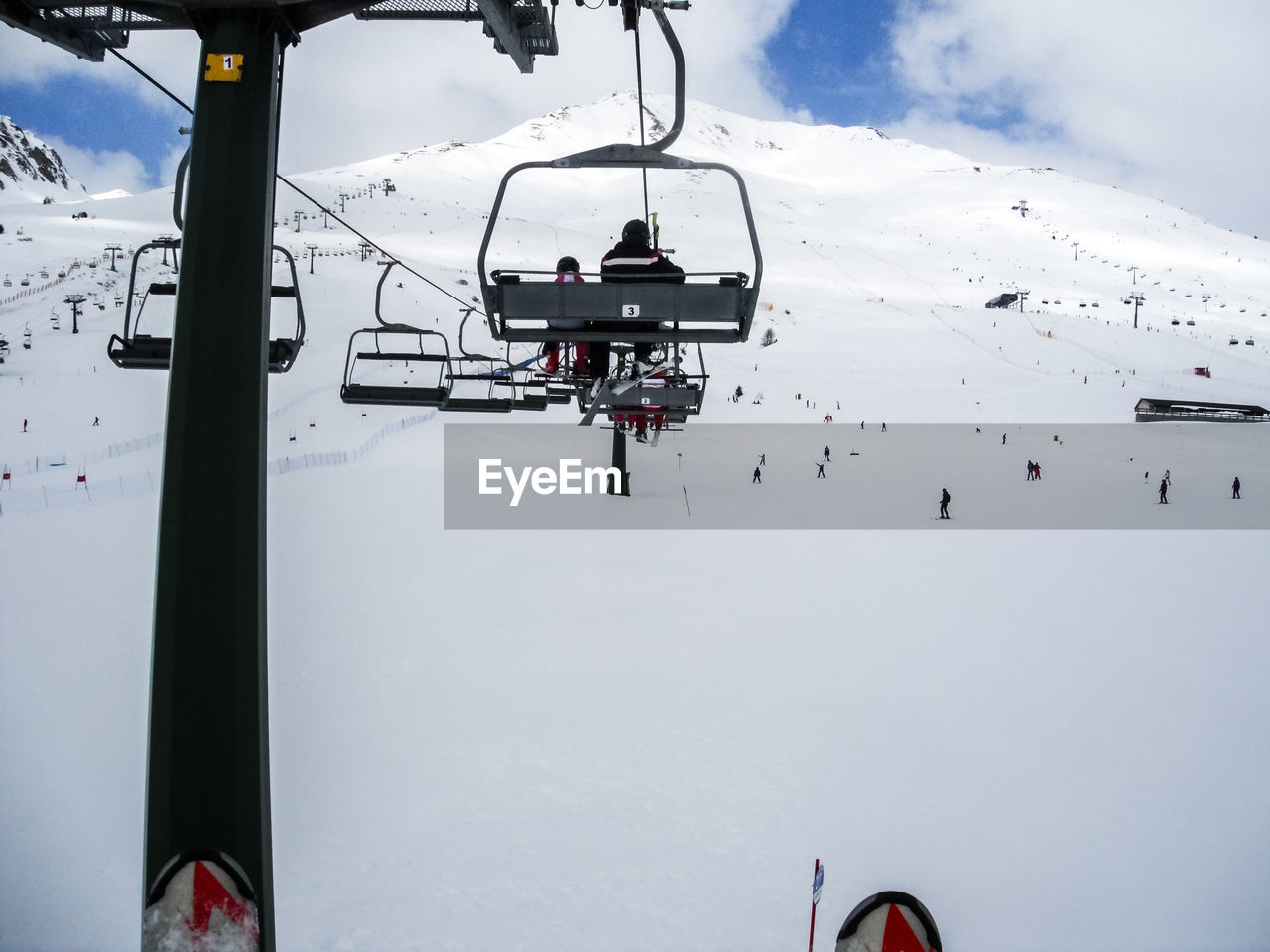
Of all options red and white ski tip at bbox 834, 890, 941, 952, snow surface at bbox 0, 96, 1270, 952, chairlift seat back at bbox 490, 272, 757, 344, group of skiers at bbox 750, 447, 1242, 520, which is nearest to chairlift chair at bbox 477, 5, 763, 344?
chairlift seat back at bbox 490, 272, 757, 344

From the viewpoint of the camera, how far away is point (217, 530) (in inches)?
108

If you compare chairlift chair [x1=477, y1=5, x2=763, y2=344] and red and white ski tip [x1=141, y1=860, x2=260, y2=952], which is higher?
chairlift chair [x1=477, y1=5, x2=763, y2=344]

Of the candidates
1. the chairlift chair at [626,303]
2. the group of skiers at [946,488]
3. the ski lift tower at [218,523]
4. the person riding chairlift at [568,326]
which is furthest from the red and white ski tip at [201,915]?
the group of skiers at [946,488]

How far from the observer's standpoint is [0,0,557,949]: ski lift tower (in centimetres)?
275

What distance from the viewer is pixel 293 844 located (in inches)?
273

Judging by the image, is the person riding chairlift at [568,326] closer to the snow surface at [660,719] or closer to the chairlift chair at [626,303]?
the chairlift chair at [626,303]

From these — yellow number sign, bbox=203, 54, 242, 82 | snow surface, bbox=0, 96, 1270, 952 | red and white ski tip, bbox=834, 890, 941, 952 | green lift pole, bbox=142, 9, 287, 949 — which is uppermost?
yellow number sign, bbox=203, 54, 242, 82

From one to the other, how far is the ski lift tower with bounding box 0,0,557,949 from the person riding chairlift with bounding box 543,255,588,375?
4.37 ft

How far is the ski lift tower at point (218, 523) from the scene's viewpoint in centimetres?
275

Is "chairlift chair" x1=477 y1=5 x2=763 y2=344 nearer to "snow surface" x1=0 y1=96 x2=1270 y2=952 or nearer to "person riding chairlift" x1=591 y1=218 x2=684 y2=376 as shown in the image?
"person riding chairlift" x1=591 y1=218 x2=684 y2=376

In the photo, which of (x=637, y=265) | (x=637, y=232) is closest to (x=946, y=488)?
(x=637, y=232)

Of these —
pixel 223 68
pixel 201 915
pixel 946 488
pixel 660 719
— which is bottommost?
pixel 660 719

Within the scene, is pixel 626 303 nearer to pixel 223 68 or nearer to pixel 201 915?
pixel 223 68

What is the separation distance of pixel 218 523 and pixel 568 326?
1871 mm
